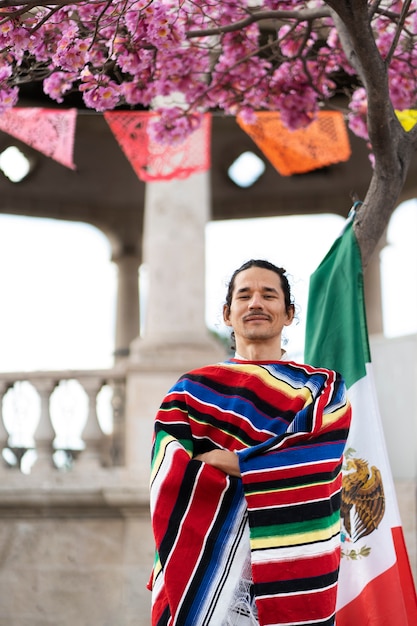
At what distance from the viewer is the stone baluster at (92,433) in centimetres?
777

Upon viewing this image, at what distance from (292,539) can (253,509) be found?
163mm

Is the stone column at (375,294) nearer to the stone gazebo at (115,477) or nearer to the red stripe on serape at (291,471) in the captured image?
the stone gazebo at (115,477)

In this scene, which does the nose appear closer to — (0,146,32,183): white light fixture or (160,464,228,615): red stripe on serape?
(160,464,228,615): red stripe on serape

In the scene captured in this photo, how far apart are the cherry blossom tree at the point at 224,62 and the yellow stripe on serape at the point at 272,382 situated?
1.48 meters

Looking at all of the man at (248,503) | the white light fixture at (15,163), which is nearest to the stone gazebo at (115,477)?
the man at (248,503)

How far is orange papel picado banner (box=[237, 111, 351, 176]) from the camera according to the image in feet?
24.4

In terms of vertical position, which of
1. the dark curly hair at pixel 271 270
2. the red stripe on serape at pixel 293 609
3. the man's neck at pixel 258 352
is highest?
the dark curly hair at pixel 271 270

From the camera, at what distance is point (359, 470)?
4.26 m

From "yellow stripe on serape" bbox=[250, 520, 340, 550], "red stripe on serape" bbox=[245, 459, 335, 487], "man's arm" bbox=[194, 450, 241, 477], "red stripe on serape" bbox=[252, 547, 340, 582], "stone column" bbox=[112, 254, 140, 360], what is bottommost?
"red stripe on serape" bbox=[252, 547, 340, 582]

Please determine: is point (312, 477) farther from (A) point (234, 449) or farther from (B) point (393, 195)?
(B) point (393, 195)

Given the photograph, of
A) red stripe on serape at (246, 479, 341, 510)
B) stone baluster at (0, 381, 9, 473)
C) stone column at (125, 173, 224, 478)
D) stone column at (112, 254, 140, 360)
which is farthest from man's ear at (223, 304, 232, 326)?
stone column at (112, 254, 140, 360)

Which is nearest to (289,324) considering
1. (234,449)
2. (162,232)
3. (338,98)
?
(234,449)

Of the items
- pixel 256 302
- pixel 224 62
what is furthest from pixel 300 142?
pixel 256 302

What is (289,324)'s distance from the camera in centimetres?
356
